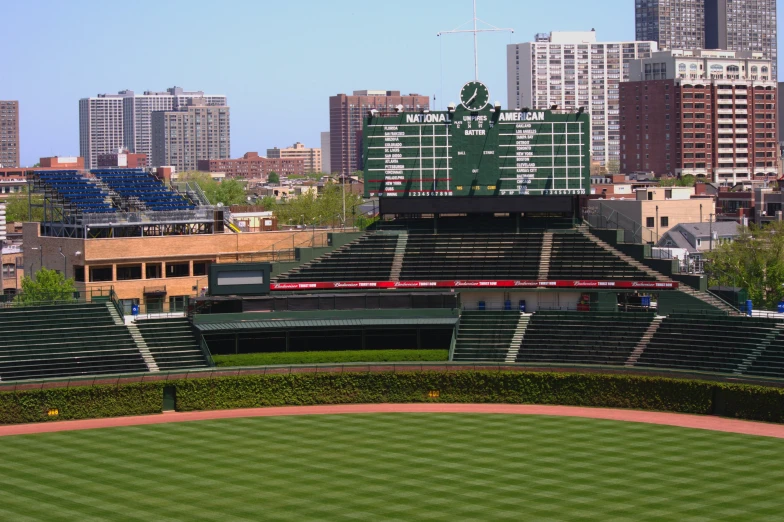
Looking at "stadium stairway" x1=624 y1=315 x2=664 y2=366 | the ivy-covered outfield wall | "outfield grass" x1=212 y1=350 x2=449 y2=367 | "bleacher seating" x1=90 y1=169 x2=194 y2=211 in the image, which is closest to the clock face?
"outfield grass" x1=212 y1=350 x2=449 y2=367

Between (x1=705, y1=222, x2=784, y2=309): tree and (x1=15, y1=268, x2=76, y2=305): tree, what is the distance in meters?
44.3

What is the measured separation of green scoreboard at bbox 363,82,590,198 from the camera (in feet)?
236

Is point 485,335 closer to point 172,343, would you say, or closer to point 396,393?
point 396,393

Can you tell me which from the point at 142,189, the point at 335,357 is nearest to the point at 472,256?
the point at 335,357

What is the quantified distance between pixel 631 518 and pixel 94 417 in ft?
100

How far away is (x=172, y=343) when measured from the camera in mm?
63781

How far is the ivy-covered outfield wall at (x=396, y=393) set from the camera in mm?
54844

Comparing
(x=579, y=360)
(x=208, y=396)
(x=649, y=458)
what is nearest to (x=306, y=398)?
(x=208, y=396)

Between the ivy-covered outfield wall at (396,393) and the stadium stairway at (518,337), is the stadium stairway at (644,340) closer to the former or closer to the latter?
the ivy-covered outfield wall at (396,393)

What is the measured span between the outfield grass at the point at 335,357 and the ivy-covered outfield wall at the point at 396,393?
16.4 ft

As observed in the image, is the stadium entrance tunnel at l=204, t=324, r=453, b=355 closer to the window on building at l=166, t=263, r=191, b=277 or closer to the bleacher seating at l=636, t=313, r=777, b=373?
the bleacher seating at l=636, t=313, r=777, b=373

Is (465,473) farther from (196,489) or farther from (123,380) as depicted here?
(123,380)

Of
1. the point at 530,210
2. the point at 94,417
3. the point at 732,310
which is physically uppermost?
the point at 530,210

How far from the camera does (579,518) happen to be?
3681cm
